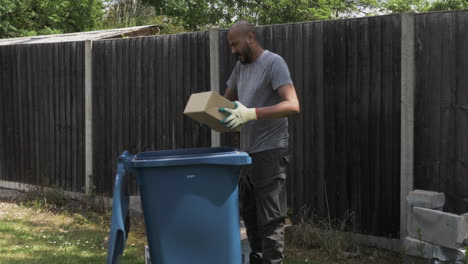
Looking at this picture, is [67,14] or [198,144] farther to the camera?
[67,14]

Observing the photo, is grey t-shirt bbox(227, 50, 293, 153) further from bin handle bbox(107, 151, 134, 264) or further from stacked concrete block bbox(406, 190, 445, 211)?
stacked concrete block bbox(406, 190, 445, 211)

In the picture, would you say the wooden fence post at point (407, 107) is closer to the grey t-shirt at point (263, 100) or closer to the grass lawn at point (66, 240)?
the grass lawn at point (66, 240)

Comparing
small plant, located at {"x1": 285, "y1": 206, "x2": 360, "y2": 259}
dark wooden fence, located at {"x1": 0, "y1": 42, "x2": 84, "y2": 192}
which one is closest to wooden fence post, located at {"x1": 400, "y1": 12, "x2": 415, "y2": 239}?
small plant, located at {"x1": 285, "y1": 206, "x2": 360, "y2": 259}

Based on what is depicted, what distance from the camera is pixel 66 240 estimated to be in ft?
18.5

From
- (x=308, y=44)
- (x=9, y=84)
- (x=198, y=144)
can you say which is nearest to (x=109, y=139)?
(x=198, y=144)

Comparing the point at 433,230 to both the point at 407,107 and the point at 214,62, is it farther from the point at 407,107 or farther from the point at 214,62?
the point at 214,62

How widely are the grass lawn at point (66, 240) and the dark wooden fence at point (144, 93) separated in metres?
0.64

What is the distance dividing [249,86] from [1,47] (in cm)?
577

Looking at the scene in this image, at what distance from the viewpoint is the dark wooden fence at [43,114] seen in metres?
7.36

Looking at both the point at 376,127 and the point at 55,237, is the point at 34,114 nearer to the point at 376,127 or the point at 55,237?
the point at 55,237

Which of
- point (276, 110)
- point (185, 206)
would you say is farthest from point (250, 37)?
point (185, 206)

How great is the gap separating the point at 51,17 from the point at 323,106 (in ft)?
49.7

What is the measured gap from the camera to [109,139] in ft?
23.0

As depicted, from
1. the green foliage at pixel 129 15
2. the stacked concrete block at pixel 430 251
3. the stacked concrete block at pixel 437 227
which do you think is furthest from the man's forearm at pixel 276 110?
the green foliage at pixel 129 15
